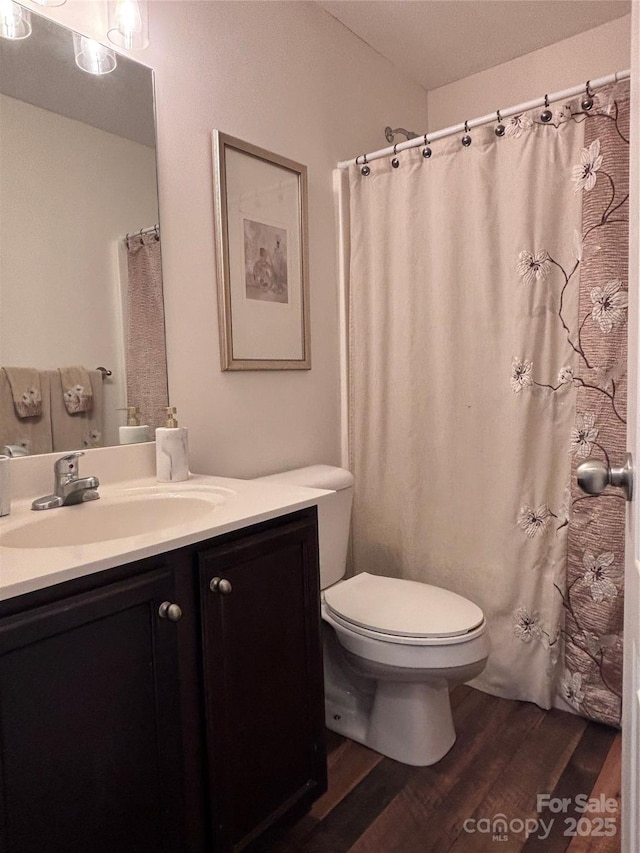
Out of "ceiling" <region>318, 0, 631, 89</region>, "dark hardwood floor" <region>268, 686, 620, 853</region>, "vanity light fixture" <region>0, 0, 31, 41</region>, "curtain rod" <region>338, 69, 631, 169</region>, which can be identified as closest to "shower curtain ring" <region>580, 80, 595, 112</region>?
"curtain rod" <region>338, 69, 631, 169</region>

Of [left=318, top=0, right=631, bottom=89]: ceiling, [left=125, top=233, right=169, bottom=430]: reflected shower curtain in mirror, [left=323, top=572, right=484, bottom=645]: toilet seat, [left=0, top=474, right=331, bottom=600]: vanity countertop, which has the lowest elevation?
[left=323, top=572, right=484, bottom=645]: toilet seat

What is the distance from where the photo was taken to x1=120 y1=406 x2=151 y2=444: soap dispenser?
1.49 metres

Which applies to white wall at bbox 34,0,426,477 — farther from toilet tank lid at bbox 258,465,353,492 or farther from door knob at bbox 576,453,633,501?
door knob at bbox 576,453,633,501

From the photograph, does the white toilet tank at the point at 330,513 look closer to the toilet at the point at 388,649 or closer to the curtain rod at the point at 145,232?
the toilet at the point at 388,649

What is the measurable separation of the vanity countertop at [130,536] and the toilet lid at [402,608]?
48 cm

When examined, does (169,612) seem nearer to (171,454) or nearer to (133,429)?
(171,454)

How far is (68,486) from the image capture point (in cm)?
124

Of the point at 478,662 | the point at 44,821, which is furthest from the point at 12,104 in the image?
the point at 478,662

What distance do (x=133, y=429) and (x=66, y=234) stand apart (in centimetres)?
50

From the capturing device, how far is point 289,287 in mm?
1972

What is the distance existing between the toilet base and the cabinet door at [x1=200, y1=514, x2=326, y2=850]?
1.18 ft

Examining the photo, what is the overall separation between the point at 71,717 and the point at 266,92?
72.1 inches

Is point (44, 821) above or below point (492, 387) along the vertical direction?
below

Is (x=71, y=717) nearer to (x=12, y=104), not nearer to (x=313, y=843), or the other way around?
(x=313, y=843)
